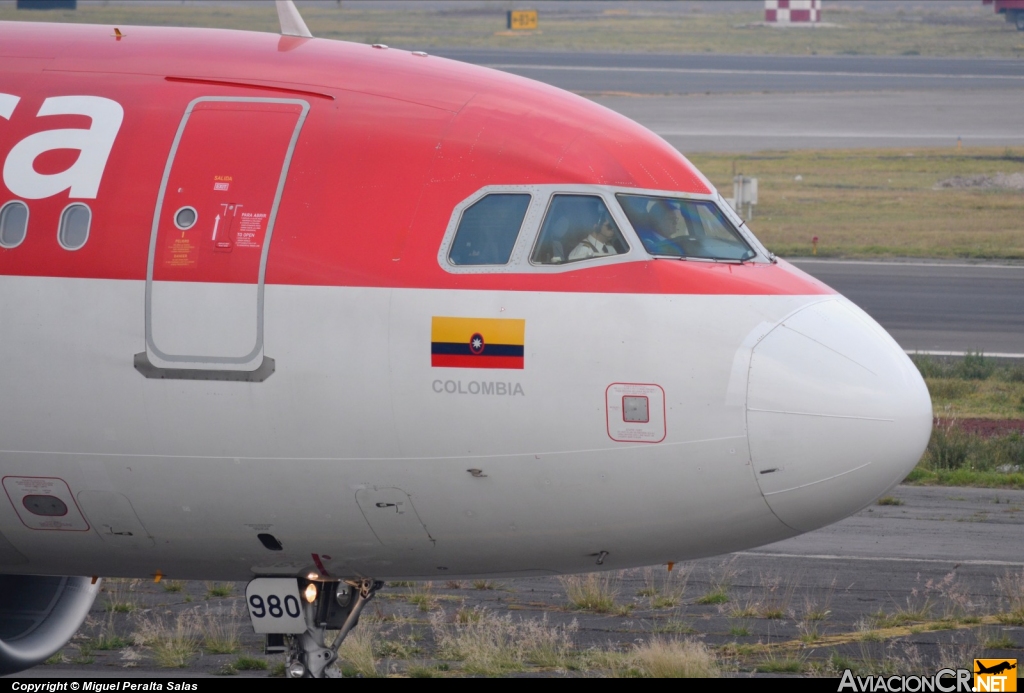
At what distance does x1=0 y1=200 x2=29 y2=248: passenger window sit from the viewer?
291 inches

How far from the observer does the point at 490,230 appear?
7.30 m

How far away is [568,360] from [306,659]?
8.20 feet

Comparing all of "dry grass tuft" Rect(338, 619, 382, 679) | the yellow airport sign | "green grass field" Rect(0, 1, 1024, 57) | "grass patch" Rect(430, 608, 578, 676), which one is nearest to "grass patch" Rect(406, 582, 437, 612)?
"grass patch" Rect(430, 608, 578, 676)

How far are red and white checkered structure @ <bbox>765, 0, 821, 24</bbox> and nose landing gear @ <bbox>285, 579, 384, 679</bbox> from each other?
109202mm

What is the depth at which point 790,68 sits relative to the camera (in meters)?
80.7

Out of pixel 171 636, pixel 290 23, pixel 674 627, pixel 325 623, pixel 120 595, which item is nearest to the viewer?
pixel 325 623

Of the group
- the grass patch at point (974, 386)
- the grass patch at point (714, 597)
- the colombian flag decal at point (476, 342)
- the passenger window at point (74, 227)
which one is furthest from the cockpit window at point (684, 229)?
the grass patch at point (974, 386)

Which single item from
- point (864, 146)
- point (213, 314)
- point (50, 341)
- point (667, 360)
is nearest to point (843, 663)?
point (667, 360)

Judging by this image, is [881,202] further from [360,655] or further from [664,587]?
[360,655]

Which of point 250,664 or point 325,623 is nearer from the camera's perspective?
point 325,623

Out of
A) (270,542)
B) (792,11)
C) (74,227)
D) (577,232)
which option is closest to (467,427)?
(577,232)

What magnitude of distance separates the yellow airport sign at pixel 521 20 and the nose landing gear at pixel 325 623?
96.5 m

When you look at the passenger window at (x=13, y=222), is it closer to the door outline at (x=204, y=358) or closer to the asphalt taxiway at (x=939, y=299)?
the door outline at (x=204, y=358)

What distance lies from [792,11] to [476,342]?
111 metres
